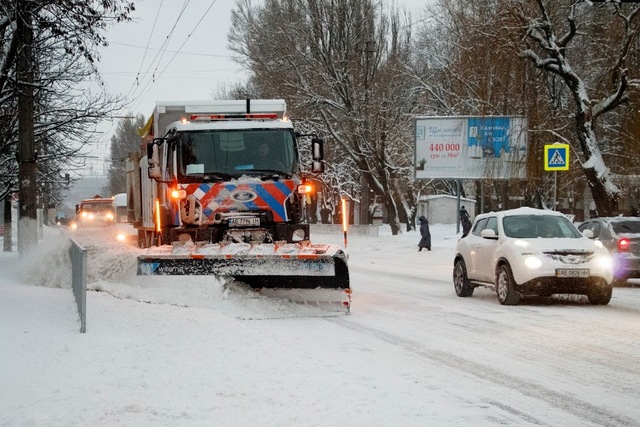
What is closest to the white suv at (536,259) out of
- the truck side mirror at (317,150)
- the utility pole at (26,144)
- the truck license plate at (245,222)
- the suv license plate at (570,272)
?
the suv license plate at (570,272)

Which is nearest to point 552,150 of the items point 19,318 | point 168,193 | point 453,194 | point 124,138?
point 168,193

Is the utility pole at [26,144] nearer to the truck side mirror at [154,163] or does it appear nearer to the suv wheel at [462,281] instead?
the truck side mirror at [154,163]

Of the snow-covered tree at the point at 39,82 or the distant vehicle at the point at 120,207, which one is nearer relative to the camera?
the snow-covered tree at the point at 39,82

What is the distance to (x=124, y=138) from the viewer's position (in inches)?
5792

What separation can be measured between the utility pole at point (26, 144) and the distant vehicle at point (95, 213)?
1805 centimetres

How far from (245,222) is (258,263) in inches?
81.2

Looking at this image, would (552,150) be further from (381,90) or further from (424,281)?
(381,90)

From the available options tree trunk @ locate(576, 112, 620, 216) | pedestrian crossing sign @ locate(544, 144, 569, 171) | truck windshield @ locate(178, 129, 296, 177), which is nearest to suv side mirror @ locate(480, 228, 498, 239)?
truck windshield @ locate(178, 129, 296, 177)

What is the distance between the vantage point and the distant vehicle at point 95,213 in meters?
40.9

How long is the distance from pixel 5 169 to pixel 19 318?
21.3 meters

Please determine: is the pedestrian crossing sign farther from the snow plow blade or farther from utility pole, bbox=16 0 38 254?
utility pole, bbox=16 0 38 254

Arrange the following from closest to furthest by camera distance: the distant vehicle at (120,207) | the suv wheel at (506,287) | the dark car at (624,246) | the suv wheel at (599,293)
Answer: the suv wheel at (599,293) → the suv wheel at (506,287) → the dark car at (624,246) → the distant vehicle at (120,207)

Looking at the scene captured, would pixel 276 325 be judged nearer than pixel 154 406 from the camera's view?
No

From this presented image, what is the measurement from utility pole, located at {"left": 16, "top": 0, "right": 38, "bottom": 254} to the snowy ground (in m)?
6.20
